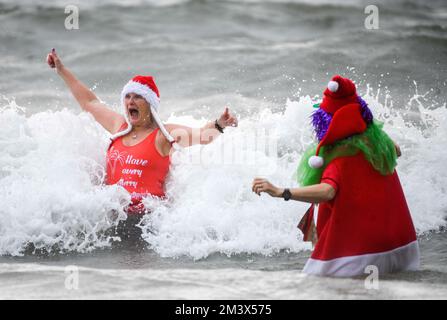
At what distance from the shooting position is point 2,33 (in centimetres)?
1336

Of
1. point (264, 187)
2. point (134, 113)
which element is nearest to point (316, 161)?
point (264, 187)

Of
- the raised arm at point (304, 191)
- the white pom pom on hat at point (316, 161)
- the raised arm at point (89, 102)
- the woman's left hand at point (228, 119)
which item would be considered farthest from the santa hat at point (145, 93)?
the raised arm at point (304, 191)

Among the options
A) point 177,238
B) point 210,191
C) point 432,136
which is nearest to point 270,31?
point 432,136

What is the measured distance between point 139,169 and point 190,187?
0.52 m

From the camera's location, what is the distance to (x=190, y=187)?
256 inches

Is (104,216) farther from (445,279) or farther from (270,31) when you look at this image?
(270,31)

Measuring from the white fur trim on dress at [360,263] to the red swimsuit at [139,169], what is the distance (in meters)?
2.19

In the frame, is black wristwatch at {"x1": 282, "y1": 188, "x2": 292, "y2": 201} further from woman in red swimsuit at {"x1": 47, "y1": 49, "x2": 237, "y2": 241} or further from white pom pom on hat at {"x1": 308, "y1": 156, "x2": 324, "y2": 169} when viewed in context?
woman in red swimsuit at {"x1": 47, "y1": 49, "x2": 237, "y2": 241}

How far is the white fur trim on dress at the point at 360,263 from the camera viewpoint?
4160mm

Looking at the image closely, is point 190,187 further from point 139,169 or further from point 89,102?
point 89,102

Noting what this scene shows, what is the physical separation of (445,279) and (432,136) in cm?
353

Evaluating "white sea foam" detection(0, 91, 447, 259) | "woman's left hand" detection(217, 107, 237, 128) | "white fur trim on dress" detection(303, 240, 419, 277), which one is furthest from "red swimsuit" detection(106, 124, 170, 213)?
"white fur trim on dress" detection(303, 240, 419, 277)

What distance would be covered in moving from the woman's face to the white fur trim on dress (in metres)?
2.56
